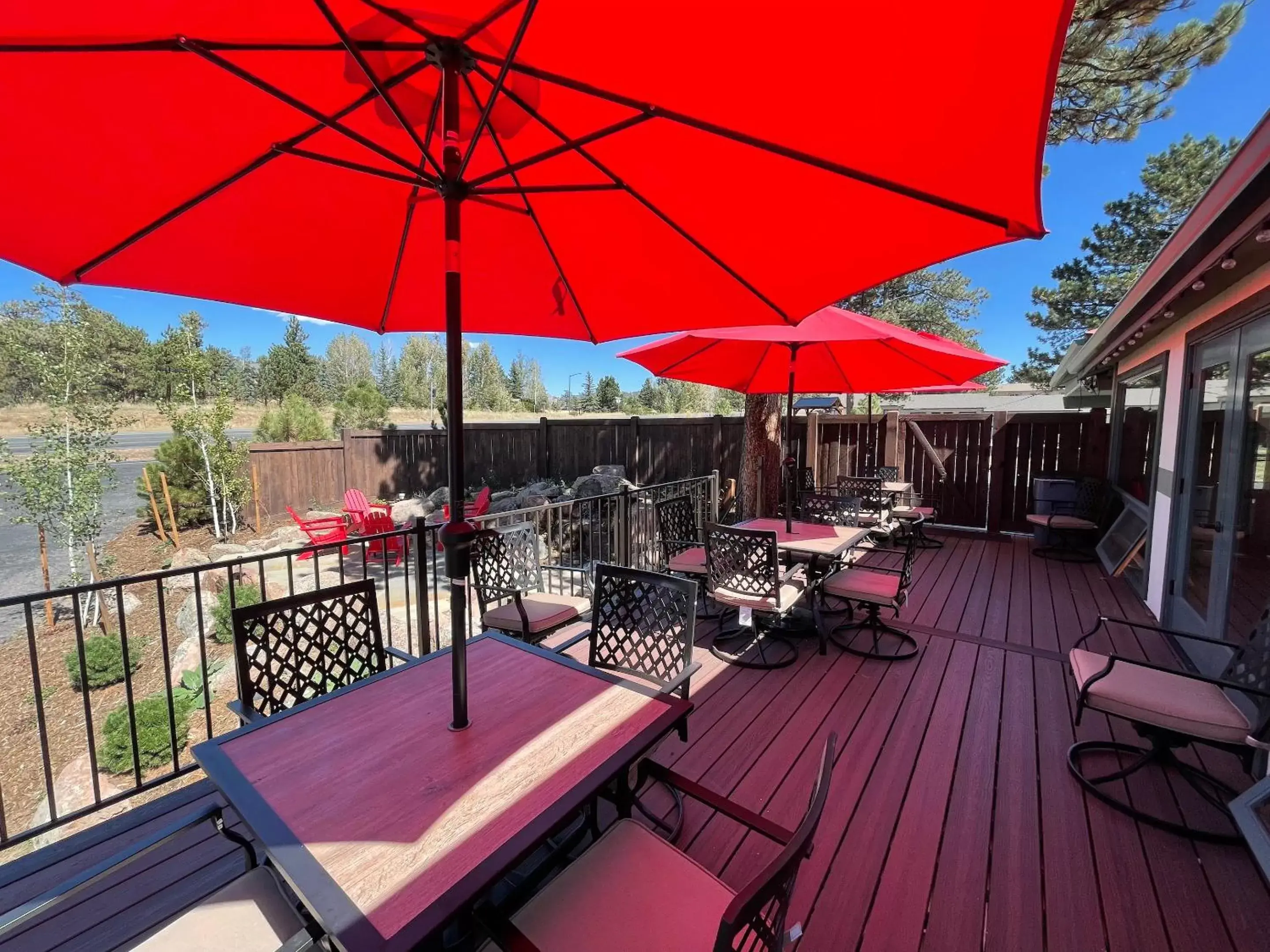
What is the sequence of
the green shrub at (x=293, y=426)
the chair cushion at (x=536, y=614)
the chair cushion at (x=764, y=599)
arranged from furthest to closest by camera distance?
the green shrub at (x=293, y=426) < the chair cushion at (x=764, y=599) < the chair cushion at (x=536, y=614)

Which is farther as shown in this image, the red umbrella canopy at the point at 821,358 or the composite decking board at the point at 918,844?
the red umbrella canopy at the point at 821,358

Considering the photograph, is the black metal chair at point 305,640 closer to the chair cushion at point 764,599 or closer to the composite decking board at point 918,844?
the composite decking board at point 918,844

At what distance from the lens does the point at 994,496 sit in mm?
7043

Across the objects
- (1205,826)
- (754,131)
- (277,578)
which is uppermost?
(754,131)

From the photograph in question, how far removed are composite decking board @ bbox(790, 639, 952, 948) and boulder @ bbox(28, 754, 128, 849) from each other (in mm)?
4877

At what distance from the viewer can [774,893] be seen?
83cm

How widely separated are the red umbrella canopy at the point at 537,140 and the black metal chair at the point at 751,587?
5.22 feet

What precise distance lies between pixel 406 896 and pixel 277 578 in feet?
30.5

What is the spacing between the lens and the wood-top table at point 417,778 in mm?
939

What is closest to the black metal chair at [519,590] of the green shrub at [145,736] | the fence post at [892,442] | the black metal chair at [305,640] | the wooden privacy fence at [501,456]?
the black metal chair at [305,640]

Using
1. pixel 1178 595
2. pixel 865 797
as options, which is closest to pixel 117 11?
→ pixel 865 797

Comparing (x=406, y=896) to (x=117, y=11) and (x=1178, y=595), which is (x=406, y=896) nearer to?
(x=117, y=11)

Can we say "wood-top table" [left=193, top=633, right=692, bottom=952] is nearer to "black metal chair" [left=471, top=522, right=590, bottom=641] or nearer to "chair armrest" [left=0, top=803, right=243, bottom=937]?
"chair armrest" [left=0, top=803, right=243, bottom=937]

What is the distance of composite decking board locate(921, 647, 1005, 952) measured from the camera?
1.62m
